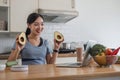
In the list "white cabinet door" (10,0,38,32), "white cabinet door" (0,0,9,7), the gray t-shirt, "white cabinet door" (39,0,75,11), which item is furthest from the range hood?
the gray t-shirt

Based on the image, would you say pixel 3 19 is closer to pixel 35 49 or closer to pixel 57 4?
pixel 57 4

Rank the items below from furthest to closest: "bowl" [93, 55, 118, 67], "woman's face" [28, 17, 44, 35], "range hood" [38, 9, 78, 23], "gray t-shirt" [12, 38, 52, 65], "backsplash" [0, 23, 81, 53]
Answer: "backsplash" [0, 23, 81, 53] < "range hood" [38, 9, 78, 23] < "woman's face" [28, 17, 44, 35] < "gray t-shirt" [12, 38, 52, 65] < "bowl" [93, 55, 118, 67]

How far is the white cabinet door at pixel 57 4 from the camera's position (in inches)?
→ 135

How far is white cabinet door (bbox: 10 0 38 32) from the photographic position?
10.7 ft

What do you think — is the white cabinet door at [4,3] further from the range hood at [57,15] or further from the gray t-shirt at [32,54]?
the gray t-shirt at [32,54]

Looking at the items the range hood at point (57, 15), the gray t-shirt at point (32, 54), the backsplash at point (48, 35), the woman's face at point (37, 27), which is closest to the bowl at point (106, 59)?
the gray t-shirt at point (32, 54)

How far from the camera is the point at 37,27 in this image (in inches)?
84.0

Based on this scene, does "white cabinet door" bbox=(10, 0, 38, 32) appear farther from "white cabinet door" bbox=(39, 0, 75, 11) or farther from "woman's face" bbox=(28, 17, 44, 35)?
"woman's face" bbox=(28, 17, 44, 35)

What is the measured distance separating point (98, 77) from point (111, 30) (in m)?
3.29

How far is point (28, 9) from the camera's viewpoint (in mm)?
3363

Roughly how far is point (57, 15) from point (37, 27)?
1404mm

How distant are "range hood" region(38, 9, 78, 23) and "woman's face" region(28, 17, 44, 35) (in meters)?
1.17

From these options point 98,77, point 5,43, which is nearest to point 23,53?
point 98,77

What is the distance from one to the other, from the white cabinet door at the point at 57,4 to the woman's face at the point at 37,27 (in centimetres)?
127
